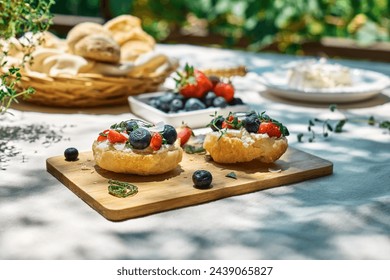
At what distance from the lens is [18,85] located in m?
2.37

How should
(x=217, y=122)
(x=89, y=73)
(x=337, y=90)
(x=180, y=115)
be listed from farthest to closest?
1. (x=337, y=90)
2. (x=89, y=73)
3. (x=180, y=115)
4. (x=217, y=122)

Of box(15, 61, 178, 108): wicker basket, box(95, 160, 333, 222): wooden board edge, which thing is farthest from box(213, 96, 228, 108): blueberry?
box(95, 160, 333, 222): wooden board edge

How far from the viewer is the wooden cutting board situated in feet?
4.79

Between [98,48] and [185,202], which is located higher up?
[98,48]

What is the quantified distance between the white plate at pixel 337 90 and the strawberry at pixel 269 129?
2.40 ft

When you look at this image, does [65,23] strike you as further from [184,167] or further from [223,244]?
[223,244]

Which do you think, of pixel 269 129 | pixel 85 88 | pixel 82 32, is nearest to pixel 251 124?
pixel 269 129

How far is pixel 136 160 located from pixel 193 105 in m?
0.60

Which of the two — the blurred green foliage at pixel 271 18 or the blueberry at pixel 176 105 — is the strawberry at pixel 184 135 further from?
the blurred green foliage at pixel 271 18

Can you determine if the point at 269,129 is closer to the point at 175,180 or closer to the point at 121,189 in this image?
the point at 175,180

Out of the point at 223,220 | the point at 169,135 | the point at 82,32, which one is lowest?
the point at 223,220

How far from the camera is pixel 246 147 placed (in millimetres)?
1678

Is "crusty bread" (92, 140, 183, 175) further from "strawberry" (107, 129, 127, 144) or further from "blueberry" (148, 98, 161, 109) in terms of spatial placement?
"blueberry" (148, 98, 161, 109)
